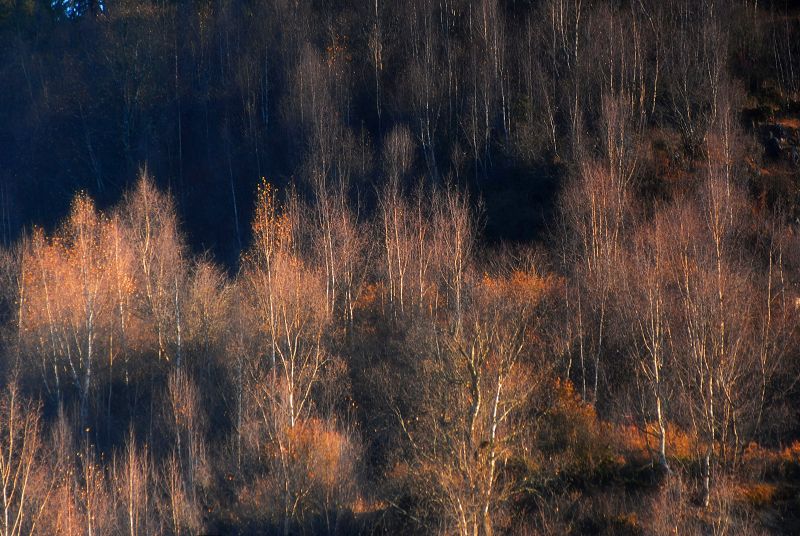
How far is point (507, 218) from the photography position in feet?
103

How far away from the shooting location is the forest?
18.9 metres

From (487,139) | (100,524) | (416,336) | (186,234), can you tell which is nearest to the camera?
(100,524)

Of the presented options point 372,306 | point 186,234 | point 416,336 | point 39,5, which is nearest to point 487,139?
point 372,306

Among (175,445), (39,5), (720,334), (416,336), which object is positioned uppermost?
(39,5)

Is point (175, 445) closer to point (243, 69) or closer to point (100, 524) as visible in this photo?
point (100, 524)

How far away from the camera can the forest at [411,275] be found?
18.9 metres

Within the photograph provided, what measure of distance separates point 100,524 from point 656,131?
2606 centimetres

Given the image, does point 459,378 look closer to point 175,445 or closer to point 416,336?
point 416,336

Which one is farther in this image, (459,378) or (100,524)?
(100,524)

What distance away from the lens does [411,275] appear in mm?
29078

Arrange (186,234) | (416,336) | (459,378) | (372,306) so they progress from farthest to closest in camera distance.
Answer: (186,234) < (372,306) < (416,336) < (459,378)

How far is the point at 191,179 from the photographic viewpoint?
41.3 m

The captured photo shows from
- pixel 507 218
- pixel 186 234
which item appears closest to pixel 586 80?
pixel 507 218

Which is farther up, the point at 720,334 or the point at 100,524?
the point at 720,334
